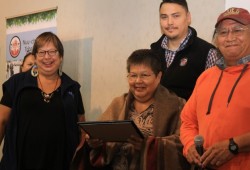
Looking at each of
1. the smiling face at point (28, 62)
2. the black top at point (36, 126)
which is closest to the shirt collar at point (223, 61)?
the black top at point (36, 126)

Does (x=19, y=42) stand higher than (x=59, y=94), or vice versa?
(x=19, y=42)

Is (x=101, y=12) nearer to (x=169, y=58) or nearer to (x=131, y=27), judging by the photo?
(x=131, y=27)

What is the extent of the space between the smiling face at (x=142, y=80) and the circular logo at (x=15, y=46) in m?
2.13

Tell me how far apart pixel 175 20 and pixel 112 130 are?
84cm

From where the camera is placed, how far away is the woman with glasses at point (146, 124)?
1.87 metres

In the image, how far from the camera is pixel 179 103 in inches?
78.9

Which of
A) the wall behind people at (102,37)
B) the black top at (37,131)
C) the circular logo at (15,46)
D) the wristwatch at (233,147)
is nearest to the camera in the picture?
the wristwatch at (233,147)

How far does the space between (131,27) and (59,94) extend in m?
0.84

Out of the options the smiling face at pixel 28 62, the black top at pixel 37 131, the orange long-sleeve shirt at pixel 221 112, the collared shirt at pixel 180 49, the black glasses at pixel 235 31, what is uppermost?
the black glasses at pixel 235 31

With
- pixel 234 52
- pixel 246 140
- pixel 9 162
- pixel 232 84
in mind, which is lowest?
pixel 9 162

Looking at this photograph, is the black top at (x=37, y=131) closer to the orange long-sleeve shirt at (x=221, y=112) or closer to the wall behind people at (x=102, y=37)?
the wall behind people at (x=102, y=37)

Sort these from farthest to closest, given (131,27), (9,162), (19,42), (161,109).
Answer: (19,42), (131,27), (9,162), (161,109)

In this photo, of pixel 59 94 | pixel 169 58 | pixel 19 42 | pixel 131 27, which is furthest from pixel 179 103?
pixel 19 42

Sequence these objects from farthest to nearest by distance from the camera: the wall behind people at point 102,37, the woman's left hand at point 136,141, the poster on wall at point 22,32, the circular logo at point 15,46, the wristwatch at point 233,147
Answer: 1. the circular logo at point 15,46
2. the poster on wall at point 22,32
3. the wall behind people at point 102,37
4. the woman's left hand at point 136,141
5. the wristwatch at point 233,147
